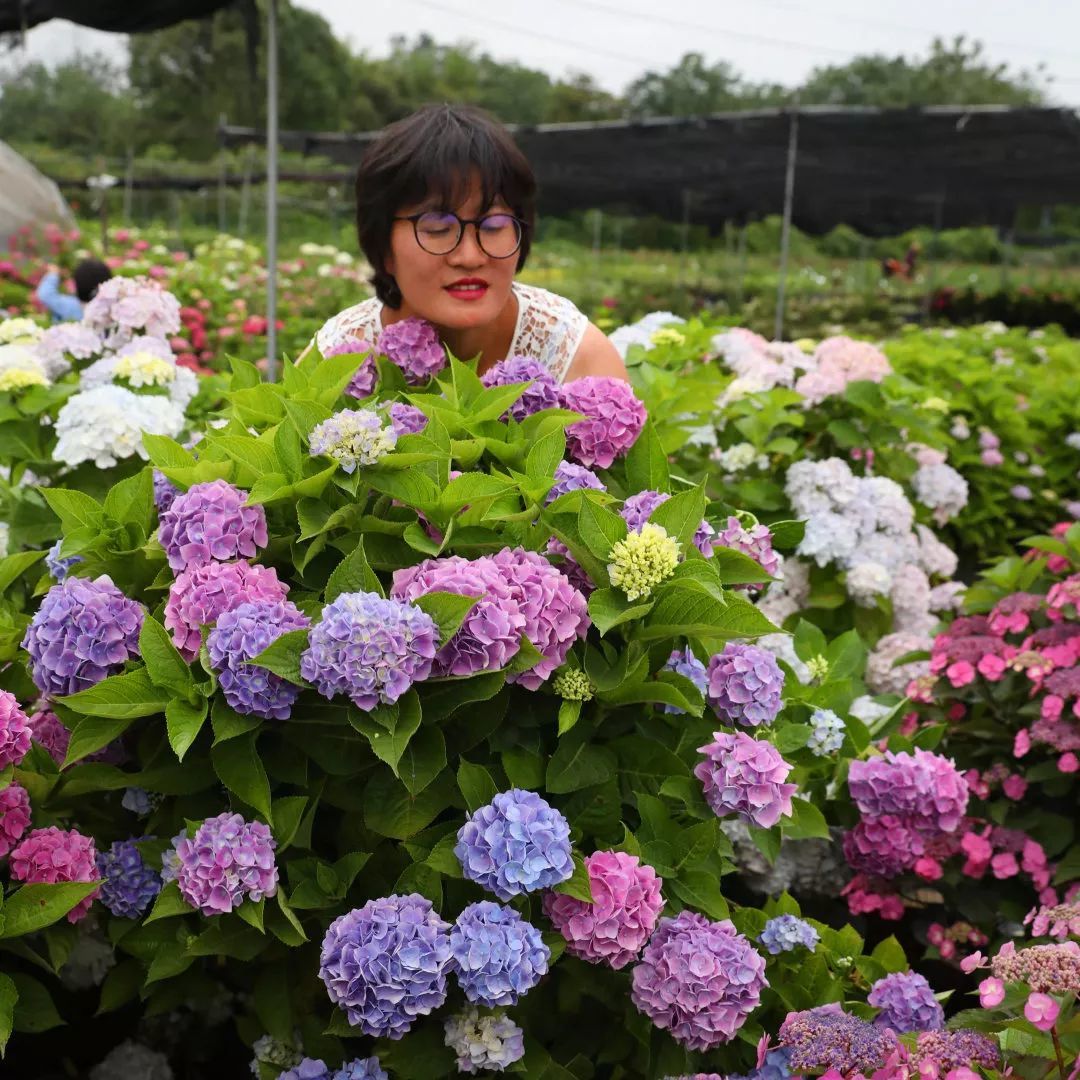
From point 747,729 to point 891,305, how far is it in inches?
690

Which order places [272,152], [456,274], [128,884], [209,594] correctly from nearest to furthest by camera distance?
[209,594] < [128,884] < [456,274] < [272,152]

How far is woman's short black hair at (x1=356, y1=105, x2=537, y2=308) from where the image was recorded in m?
2.04

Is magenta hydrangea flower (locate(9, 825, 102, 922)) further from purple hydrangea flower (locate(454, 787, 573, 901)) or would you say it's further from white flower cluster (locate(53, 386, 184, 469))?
white flower cluster (locate(53, 386, 184, 469))

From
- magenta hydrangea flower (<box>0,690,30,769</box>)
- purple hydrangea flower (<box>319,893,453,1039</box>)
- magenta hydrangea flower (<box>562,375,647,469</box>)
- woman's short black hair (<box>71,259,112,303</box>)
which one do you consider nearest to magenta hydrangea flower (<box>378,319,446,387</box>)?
magenta hydrangea flower (<box>562,375,647,469</box>)

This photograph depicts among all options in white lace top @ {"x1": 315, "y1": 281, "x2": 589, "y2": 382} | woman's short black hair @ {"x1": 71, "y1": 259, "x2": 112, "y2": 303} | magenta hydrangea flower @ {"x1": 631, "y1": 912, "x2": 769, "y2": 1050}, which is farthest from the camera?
woman's short black hair @ {"x1": 71, "y1": 259, "x2": 112, "y2": 303}

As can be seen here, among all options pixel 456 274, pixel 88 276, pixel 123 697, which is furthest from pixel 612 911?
pixel 88 276

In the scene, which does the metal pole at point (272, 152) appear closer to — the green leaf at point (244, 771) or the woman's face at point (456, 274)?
the woman's face at point (456, 274)

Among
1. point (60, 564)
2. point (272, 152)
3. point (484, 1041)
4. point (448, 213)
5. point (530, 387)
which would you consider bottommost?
point (484, 1041)

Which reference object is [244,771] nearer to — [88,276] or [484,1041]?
[484,1041]

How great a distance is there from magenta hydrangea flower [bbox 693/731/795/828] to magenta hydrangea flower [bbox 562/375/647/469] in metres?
0.44

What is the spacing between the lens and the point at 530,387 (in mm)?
1830

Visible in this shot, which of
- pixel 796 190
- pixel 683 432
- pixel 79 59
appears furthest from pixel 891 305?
pixel 79 59

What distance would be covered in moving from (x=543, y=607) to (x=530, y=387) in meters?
0.54

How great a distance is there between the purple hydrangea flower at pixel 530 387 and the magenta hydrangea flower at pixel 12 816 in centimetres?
84
